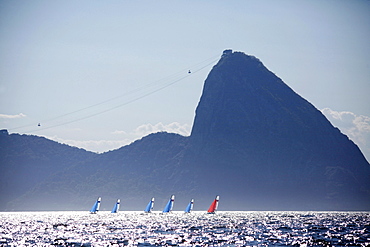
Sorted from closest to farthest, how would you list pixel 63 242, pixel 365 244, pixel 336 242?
pixel 365 244 < pixel 336 242 < pixel 63 242

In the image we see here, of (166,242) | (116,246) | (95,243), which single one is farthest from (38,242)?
(166,242)

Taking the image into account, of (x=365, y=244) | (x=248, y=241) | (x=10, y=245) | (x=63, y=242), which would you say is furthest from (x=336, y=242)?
(x=10, y=245)

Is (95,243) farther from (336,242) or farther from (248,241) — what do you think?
(336,242)

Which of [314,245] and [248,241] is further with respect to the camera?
[248,241]

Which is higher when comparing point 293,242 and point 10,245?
point 293,242

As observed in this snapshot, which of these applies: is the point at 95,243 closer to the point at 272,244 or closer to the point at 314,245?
the point at 272,244

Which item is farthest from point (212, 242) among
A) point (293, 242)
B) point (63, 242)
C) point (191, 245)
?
point (63, 242)

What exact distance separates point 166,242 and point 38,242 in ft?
65.5

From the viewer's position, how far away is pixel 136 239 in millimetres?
82625

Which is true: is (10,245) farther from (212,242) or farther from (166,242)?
(212,242)

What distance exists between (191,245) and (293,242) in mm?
15271

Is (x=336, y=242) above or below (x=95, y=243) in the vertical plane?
above

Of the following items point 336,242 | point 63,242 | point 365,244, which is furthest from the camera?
point 63,242

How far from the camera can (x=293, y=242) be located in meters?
74.2
